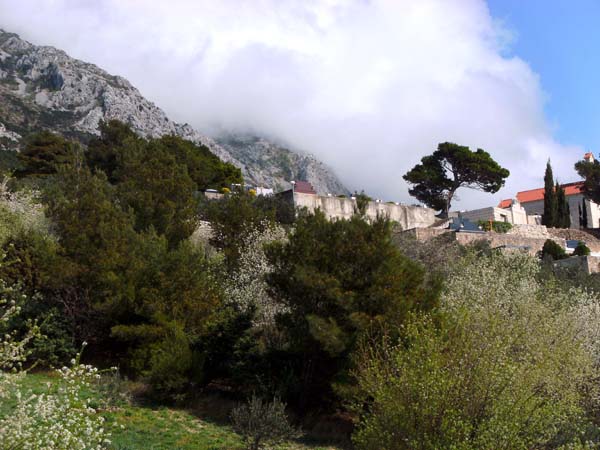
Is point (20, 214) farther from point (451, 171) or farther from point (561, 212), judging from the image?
point (561, 212)

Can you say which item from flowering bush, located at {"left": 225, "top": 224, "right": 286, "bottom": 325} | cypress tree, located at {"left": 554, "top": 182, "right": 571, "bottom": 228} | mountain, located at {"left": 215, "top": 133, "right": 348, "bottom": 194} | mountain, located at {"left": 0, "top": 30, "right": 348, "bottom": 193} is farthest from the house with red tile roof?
flowering bush, located at {"left": 225, "top": 224, "right": 286, "bottom": 325}

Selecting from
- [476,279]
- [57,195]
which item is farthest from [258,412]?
[57,195]

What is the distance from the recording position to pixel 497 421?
1160 cm

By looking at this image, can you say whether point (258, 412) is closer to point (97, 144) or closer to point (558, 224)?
point (97, 144)

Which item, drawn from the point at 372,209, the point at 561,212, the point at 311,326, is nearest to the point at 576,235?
the point at 561,212

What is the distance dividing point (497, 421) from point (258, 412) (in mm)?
6980

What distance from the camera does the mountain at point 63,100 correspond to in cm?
8944

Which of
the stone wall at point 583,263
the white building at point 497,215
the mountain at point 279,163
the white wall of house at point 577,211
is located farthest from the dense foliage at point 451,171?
the mountain at point 279,163

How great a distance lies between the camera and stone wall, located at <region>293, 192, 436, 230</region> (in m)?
47.1

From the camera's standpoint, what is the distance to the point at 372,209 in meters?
50.8

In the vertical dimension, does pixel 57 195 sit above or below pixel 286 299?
above

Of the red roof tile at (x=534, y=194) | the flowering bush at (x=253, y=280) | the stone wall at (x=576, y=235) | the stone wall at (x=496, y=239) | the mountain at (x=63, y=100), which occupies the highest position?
the mountain at (x=63, y=100)

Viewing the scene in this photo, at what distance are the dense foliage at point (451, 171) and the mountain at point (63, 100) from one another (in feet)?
138

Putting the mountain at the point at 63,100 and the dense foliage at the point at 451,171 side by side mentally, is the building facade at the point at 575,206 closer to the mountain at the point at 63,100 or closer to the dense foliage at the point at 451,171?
the dense foliage at the point at 451,171
